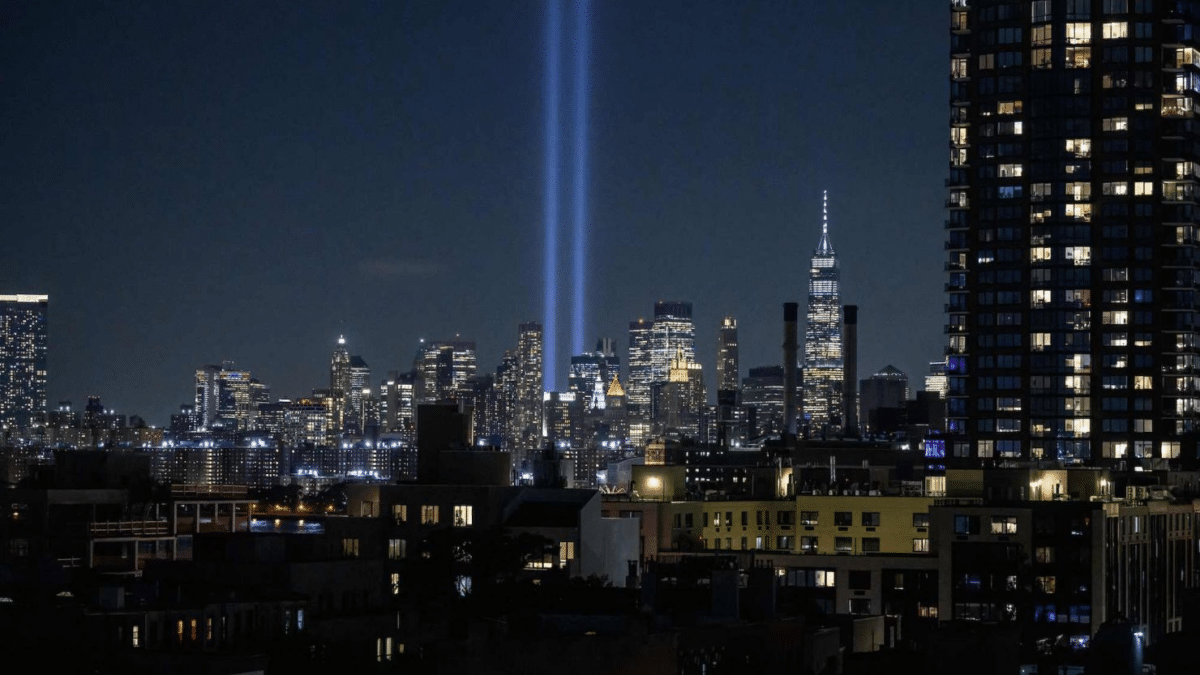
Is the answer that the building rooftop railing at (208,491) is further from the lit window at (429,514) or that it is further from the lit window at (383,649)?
the lit window at (383,649)

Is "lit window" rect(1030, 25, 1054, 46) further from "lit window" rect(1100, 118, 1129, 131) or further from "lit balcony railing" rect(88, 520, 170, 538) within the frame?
"lit balcony railing" rect(88, 520, 170, 538)

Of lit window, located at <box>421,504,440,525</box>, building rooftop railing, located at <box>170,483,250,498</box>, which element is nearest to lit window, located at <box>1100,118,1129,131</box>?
building rooftop railing, located at <box>170,483,250,498</box>

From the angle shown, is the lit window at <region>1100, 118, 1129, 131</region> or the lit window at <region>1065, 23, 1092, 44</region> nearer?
the lit window at <region>1065, 23, 1092, 44</region>

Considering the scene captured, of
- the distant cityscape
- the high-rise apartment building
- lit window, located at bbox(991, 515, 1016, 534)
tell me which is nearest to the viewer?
the distant cityscape

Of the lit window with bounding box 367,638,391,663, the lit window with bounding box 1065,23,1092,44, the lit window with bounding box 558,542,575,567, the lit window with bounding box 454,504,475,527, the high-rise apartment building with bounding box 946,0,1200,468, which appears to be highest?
the lit window with bounding box 1065,23,1092,44

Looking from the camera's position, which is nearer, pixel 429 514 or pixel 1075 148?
pixel 429 514

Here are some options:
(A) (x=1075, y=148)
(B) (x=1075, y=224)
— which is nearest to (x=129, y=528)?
(B) (x=1075, y=224)

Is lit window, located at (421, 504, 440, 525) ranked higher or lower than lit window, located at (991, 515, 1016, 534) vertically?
higher

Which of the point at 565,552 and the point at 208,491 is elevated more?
the point at 208,491

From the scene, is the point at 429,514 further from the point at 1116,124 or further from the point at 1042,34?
the point at 1116,124
